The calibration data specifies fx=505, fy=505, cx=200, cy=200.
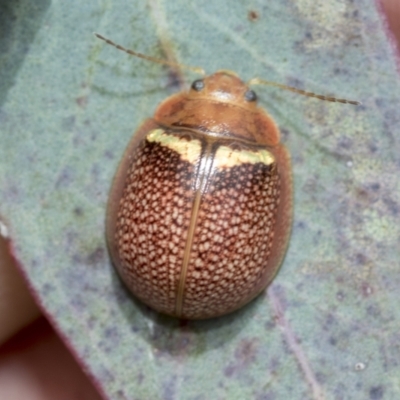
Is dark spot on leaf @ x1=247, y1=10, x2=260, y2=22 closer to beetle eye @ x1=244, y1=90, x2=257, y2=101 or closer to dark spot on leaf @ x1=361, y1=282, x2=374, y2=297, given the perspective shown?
beetle eye @ x1=244, y1=90, x2=257, y2=101

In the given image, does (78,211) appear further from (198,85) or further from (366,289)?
(366,289)

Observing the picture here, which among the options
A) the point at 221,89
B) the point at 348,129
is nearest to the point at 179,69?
the point at 221,89

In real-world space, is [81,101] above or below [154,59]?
below

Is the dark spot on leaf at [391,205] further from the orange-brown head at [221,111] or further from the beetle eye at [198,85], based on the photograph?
the beetle eye at [198,85]

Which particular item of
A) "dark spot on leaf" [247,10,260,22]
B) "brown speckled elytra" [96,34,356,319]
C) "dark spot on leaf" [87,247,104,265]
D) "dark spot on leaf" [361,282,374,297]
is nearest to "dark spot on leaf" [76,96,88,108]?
"brown speckled elytra" [96,34,356,319]

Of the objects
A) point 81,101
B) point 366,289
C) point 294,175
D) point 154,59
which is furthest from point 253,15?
point 366,289

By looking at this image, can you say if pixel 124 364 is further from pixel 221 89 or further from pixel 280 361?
pixel 221 89

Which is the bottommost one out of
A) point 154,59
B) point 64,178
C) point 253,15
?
point 64,178

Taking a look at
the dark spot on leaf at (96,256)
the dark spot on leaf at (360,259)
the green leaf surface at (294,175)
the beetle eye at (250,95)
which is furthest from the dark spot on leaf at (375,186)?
the dark spot on leaf at (96,256)
